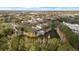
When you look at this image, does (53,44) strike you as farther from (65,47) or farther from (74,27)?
(74,27)

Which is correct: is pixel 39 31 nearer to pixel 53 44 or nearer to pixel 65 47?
pixel 53 44

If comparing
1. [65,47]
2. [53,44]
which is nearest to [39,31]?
[53,44]

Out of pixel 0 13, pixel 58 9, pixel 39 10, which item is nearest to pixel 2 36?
pixel 0 13

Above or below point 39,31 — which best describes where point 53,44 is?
below

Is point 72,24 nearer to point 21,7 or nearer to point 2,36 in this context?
point 21,7

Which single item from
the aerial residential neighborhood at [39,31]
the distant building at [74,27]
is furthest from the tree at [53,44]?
the distant building at [74,27]

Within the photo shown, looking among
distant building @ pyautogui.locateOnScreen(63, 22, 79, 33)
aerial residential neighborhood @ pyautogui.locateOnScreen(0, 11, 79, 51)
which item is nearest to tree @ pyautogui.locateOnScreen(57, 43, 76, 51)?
aerial residential neighborhood @ pyautogui.locateOnScreen(0, 11, 79, 51)

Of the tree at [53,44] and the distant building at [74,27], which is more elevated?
the distant building at [74,27]

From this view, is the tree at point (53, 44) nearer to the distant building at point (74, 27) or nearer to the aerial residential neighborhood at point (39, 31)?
the aerial residential neighborhood at point (39, 31)

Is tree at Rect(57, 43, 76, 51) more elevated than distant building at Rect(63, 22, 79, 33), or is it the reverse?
distant building at Rect(63, 22, 79, 33)

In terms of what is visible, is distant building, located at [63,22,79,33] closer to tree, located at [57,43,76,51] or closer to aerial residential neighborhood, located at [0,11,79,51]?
aerial residential neighborhood, located at [0,11,79,51]
